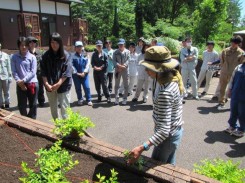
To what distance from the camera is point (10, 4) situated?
54.0 feet

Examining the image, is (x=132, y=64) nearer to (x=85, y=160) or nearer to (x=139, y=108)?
(x=139, y=108)

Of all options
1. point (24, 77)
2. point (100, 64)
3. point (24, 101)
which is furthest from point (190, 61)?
point (24, 101)

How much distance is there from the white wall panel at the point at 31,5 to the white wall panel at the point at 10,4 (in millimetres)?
543

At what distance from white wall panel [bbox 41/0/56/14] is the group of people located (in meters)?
12.7

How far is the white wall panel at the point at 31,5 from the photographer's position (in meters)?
17.6

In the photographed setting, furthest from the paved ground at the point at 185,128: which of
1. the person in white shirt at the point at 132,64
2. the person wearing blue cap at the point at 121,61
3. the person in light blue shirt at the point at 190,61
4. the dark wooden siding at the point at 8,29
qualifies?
the dark wooden siding at the point at 8,29

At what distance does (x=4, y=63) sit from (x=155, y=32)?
809 inches

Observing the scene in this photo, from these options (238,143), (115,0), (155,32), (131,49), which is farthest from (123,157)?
(115,0)

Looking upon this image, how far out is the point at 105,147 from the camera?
3.21m

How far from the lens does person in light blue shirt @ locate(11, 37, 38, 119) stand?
205 inches

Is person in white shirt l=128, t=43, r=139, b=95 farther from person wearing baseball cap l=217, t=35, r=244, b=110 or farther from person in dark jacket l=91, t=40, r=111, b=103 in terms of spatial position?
person wearing baseball cap l=217, t=35, r=244, b=110

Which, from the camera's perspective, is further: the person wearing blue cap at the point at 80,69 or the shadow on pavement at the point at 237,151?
the person wearing blue cap at the point at 80,69

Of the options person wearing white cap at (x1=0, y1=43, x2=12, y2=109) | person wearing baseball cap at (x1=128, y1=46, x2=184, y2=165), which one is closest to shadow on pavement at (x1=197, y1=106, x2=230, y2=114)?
person wearing baseball cap at (x1=128, y1=46, x2=184, y2=165)

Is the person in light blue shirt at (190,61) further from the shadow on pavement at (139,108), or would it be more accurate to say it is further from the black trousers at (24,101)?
the black trousers at (24,101)
